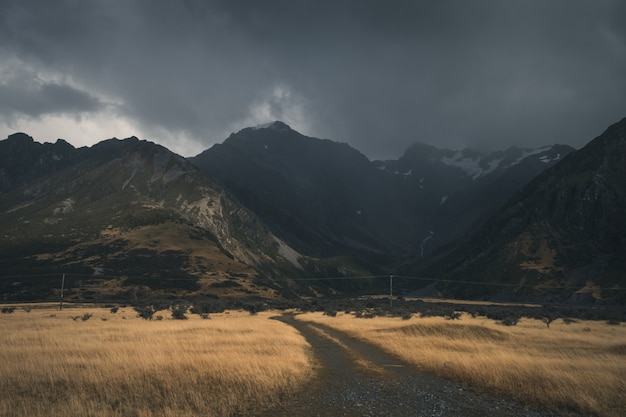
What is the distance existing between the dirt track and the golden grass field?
1.11 metres

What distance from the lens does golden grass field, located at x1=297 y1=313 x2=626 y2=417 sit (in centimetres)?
1378

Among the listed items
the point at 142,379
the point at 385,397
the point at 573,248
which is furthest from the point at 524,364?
the point at 573,248

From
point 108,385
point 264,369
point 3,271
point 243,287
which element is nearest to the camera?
point 108,385

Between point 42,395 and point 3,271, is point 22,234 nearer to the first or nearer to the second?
point 3,271

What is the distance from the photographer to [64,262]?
483ft

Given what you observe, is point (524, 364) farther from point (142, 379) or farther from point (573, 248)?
point (573, 248)

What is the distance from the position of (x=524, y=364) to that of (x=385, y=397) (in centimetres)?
815

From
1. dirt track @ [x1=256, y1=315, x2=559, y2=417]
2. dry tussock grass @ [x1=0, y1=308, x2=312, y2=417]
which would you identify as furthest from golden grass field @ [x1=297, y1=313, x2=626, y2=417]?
dry tussock grass @ [x1=0, y1=308, x2=312, y2=417]

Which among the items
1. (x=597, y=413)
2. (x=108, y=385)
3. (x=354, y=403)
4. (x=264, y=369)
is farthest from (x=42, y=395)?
(x=597, y=413)

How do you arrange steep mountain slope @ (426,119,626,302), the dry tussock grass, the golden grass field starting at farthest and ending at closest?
steep mountain slope @ (426,119,626,302) < the golden grass field < the dry tussock grass

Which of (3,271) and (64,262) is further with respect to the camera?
(64,262)

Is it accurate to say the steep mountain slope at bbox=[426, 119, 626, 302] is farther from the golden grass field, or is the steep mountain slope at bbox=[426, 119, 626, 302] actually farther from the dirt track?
the dirt track

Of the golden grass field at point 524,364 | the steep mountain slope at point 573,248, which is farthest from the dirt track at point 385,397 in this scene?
the steep mountain slope at point 573,248

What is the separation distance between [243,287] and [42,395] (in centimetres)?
13644
